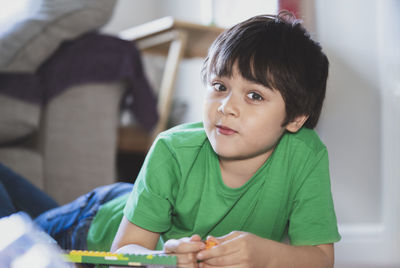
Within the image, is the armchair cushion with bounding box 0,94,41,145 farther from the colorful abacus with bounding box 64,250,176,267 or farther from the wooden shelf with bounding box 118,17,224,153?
the colorful abacus with bounding box 64,250,176,267

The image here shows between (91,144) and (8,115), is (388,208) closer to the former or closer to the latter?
(91,144)

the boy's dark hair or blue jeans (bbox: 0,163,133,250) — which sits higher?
the boy's dark hair

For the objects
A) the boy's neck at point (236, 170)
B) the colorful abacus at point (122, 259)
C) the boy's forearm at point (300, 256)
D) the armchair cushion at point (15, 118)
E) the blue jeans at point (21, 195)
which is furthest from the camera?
the armchair cushion at point (15, 118)

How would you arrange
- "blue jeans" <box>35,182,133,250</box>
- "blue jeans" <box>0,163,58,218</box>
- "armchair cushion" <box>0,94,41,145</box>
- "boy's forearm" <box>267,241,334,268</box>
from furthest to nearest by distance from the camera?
"armchair cushion" <box>0,94,41,145</box> → "blue jeans" <box>0,163,58,218</box> → "blue jeans" <box>35,182,133,250</box> → "boy's forearm" <box>267,241,334,268</box>

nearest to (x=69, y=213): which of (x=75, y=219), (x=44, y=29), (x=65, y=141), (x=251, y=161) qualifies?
(x=75, y=219)

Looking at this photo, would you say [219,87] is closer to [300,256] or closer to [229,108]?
[229,108]

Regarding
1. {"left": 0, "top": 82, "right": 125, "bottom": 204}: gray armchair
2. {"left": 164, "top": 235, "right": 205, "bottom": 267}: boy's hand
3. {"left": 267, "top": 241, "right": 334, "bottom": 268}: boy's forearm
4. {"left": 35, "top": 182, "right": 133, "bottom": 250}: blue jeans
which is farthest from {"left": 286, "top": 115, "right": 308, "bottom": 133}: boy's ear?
{"left": 0, "top": 82, "right": 125, "bottom": 204}: gray armchair

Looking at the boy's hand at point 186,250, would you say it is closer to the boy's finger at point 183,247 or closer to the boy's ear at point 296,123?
the boy's finger at point 183,247

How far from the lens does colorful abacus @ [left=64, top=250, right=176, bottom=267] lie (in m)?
0.62

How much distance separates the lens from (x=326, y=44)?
5.87 ft

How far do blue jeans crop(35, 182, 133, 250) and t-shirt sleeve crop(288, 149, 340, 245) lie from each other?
0.46 meters

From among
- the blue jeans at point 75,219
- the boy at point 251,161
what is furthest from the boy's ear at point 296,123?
the blue jeans at point 75,219

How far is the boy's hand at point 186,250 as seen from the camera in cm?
67

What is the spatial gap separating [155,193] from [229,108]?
7.9 inches
